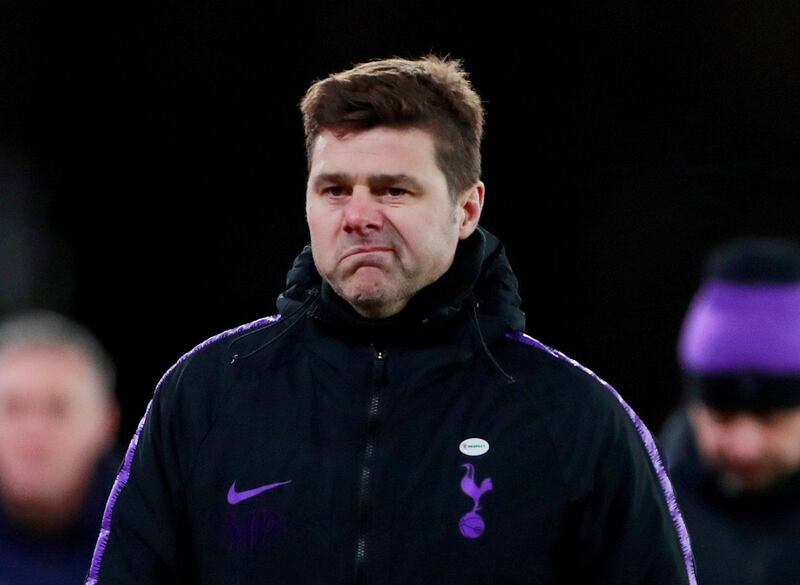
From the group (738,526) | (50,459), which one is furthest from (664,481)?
(50,459)

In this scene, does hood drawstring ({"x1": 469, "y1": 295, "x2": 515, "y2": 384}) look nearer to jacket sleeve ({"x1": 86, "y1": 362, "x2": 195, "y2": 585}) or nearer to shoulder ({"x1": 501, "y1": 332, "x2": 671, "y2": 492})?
shoulder ({"x1": 501, "y1": 332, "x2": 671, "y2": 492})

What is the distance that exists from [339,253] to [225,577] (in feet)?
2.04

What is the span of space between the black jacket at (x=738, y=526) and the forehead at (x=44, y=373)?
65.6 inches

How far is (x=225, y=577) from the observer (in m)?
2.84

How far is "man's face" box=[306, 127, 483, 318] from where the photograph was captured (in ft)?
9.35

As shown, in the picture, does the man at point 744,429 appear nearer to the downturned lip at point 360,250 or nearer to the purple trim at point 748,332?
the purple trim at point 748,332

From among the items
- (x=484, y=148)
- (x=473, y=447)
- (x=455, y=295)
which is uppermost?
(x=484, y=148)

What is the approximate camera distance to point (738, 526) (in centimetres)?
423

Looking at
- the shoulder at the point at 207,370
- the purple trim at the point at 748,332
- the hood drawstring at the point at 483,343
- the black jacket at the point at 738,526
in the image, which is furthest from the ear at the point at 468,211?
the purple trim at the point at 748,332

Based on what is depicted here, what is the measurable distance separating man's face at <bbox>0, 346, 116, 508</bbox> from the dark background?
2577 millimetres

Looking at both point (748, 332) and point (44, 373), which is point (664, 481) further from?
A: point (44, 373)

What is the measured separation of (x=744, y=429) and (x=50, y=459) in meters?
1.87

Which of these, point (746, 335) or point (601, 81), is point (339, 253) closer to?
point (746, 335)

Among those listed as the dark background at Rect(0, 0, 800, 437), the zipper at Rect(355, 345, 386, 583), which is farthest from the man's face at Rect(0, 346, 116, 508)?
the dark background at Rect(0, 0, 800, 437)
